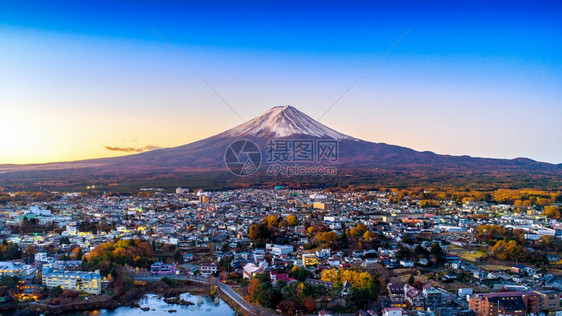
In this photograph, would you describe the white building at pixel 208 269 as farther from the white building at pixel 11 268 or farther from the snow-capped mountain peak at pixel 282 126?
the snow-capped mountain peak at pixel 282 126

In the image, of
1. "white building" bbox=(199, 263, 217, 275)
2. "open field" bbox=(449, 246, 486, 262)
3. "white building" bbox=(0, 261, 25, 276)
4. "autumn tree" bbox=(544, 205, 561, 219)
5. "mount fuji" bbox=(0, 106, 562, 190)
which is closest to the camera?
"white building" bbox=(0, 261, 25, 276)

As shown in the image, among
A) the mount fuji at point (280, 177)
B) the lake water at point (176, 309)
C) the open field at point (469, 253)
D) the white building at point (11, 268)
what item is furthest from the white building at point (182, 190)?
the lake water at point (176, 309)

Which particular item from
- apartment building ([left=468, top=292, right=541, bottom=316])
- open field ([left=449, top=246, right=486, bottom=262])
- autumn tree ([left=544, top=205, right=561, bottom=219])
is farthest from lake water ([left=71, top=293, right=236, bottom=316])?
autumn tree ([left=544, top=205, right=561, bottom=219])

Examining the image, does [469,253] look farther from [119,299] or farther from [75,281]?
[75,281]

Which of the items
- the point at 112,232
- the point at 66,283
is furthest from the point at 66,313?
the point at 112,232

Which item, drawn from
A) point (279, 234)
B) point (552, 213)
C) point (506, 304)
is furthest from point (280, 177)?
point (506, 304)

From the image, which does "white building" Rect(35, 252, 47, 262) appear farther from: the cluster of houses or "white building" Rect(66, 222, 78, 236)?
"white building" Rect(66, 222, 78, 236)
